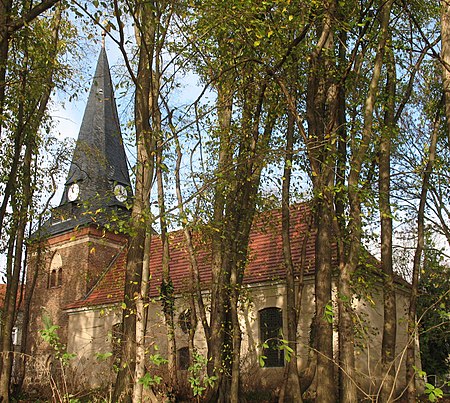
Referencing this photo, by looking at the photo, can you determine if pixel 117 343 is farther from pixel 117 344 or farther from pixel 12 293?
pixel 12 293

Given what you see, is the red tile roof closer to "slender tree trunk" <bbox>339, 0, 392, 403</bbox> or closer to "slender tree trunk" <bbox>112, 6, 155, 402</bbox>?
"slender tree trunk" <bbox>112, 6, 155, 402</bbox>

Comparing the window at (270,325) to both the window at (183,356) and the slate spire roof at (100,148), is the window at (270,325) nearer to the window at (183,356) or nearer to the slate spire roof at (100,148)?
the window at (183,356)

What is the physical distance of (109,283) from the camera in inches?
1048

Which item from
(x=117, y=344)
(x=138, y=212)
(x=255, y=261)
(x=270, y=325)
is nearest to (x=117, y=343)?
(x=117, y=344)

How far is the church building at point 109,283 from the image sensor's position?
18453mm

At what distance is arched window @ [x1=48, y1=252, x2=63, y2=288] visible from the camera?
95.1ft

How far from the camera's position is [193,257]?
1389cm

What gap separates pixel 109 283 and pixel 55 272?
4.38m

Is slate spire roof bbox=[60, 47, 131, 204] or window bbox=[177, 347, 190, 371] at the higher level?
slate spire roof bbox=[60, 47, 131, 204]

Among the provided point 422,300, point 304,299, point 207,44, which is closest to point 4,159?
point 207,44

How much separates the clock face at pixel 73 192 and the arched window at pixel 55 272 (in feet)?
10.9

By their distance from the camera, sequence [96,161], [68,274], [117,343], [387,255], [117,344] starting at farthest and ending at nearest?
[68,274], [96,161], [387,255], [117,344], [117,343]

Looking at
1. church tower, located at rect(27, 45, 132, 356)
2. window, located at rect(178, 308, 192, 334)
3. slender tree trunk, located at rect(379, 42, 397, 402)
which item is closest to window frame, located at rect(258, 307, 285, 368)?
window, located at rect(178, 308, 192, 334)

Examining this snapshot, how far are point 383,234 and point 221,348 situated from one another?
433 centimetres
